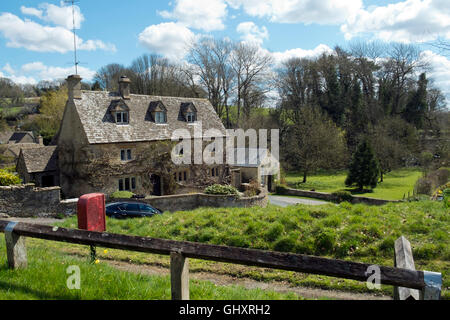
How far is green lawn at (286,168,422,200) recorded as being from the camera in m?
43.8

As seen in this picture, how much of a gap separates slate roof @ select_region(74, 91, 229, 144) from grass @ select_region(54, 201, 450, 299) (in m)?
17.4

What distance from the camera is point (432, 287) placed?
3428 millimetres

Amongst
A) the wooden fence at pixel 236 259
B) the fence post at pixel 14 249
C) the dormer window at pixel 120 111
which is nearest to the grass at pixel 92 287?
the fence post at pixel 14 249

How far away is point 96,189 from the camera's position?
28.7m

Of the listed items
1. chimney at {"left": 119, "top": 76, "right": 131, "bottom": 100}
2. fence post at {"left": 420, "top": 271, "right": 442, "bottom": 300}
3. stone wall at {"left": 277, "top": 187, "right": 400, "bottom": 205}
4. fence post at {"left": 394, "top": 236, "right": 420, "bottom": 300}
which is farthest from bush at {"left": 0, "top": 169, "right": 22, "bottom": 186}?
stone wall at {"left": 277, "top": 187, "right": 400, "bottom": 205}

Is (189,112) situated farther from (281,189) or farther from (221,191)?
(281,189)

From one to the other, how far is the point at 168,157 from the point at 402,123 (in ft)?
147

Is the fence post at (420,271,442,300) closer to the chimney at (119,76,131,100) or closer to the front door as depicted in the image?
the front door

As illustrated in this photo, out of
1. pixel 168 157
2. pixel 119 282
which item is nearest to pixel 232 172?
pixel 168 157

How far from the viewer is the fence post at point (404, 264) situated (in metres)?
4.11

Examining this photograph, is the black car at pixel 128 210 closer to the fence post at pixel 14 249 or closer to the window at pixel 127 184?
the window at pixel 127 184

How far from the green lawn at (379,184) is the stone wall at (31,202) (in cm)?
3262
